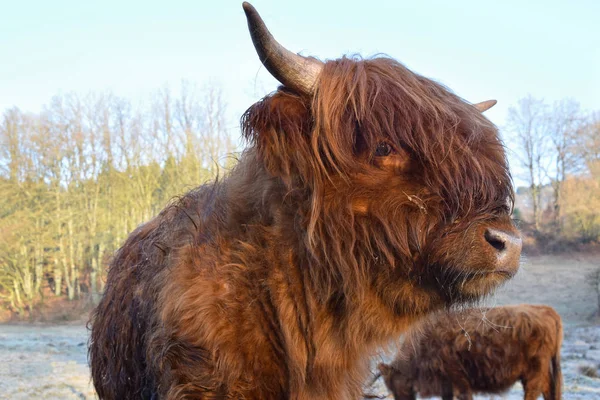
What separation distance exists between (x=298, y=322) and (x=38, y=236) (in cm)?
3034

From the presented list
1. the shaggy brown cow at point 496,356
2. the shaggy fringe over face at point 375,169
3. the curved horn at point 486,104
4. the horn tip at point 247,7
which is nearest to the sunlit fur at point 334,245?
the shaggy fringe over face at point 375,169

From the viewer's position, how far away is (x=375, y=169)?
1882 millimetres

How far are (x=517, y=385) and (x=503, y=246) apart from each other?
37.8 feet

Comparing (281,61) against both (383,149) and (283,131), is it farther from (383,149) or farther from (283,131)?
(383,149)

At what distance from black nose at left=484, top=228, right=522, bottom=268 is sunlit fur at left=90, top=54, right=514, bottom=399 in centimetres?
2

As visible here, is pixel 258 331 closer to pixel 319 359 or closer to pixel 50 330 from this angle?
pixel 319 359

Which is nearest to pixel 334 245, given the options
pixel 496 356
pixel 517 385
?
pixel 496 356

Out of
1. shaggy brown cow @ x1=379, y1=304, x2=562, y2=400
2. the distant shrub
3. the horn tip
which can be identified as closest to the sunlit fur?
the horn tip

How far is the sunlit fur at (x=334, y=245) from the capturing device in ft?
6.00

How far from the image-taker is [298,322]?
6.50 feet

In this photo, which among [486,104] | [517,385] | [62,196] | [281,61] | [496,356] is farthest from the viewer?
[62,196]

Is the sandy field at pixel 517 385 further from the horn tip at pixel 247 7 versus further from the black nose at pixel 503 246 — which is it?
the horn tip at pixel 247 7

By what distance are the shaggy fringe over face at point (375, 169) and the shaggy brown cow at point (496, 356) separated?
22.4 feet

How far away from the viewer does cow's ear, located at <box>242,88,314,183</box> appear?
193cm
